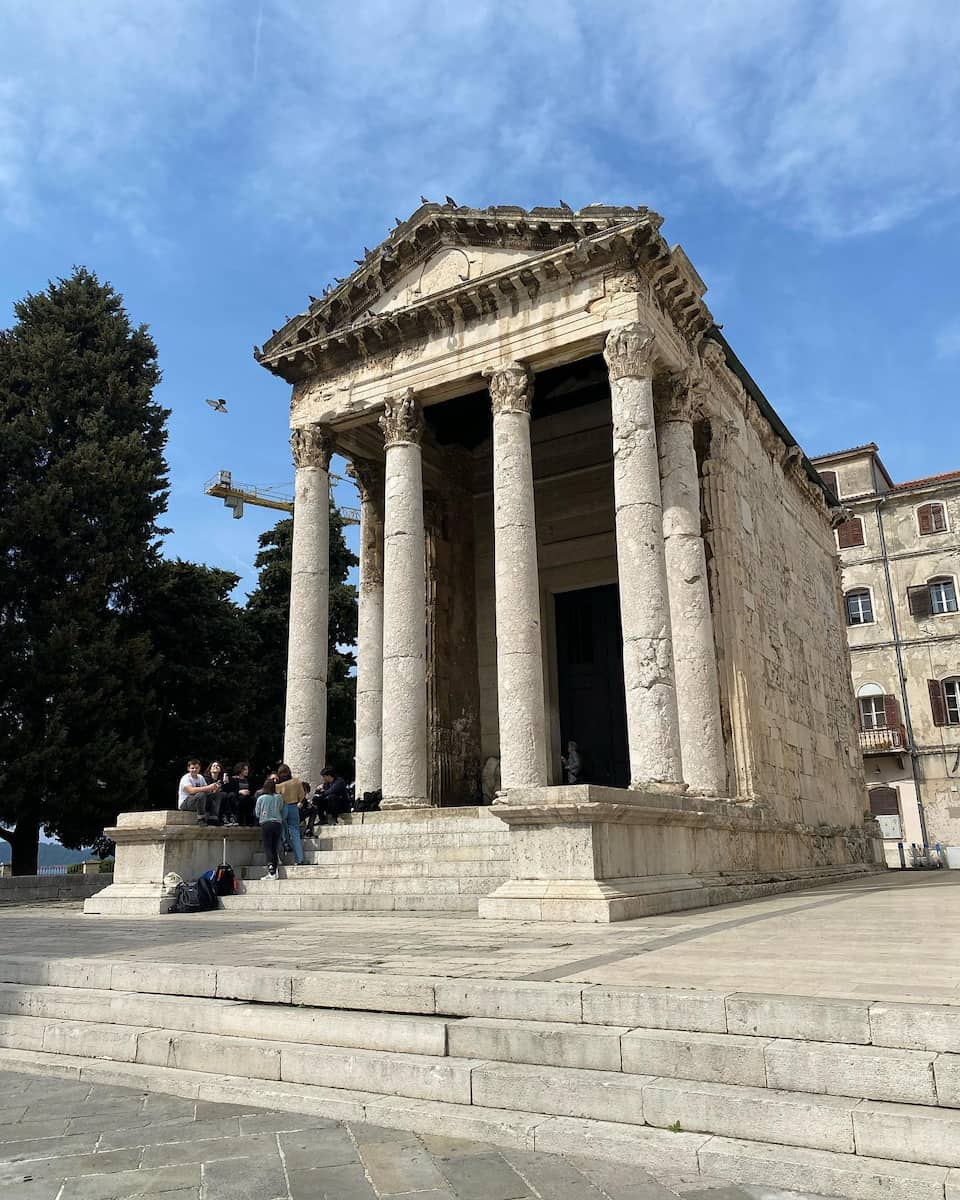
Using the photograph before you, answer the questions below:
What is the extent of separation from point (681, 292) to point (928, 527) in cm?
2293

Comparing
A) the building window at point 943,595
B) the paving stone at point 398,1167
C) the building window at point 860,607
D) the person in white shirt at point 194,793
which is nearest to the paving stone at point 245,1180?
the paving stone at point 398,1167

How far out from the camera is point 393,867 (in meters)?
11.8

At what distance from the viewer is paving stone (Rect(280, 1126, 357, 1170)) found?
344 centimetres

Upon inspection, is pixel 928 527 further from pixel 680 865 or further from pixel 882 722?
pixel 680 865

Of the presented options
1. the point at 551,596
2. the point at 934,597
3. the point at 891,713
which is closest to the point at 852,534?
the point at 934,597

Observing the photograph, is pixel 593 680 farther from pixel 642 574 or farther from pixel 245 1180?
pixel 245 1180

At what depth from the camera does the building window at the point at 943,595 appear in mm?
33375

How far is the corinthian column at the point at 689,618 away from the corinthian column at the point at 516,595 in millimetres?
2132

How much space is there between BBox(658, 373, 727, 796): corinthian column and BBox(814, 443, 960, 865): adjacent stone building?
21116mm

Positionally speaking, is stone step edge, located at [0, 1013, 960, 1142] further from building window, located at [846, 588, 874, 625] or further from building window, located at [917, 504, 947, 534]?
building window, located at [917, 504, 947, 534]

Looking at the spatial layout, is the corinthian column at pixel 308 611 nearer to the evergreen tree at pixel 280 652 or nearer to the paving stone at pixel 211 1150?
the evergreen tree at pixel 280 652

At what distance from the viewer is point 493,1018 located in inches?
181

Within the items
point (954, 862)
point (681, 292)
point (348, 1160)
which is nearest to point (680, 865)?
point (348, 1160)

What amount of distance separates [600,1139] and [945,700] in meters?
33.0
